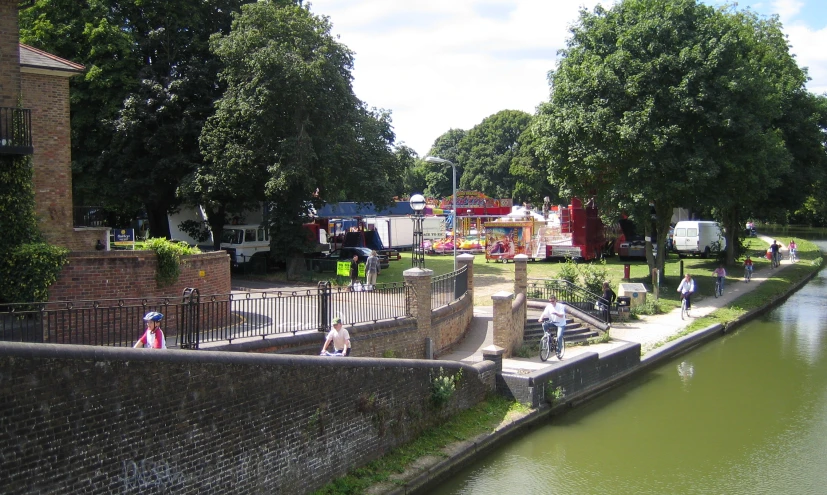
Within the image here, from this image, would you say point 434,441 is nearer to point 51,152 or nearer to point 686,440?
point 686,440

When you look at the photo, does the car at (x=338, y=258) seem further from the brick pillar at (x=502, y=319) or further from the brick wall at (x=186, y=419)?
the brick wall at (x=186, y=419)

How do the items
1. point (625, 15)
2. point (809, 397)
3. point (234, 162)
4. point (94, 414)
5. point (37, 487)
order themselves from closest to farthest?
point (37, 487) < point (94, 414) < point (809, 397) < point (234, 162) < point (625, 15)

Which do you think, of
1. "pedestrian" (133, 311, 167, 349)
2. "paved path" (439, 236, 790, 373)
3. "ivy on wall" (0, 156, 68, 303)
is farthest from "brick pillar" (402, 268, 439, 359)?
"ivy on wall" (0, 156, 68, 303)

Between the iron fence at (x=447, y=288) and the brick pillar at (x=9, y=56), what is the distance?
402 inches

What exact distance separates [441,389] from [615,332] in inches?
429

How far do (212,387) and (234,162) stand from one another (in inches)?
783

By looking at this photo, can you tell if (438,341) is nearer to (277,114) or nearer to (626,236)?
(277,114)

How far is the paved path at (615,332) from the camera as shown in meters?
17.4

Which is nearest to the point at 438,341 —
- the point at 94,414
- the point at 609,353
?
the point at 609,353

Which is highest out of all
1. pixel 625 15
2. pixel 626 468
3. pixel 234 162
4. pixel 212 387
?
pixel 625 15

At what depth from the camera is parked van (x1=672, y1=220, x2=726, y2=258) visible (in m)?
42.8

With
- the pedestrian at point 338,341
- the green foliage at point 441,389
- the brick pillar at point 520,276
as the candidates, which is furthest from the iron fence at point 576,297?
the pedestrian at point 338,341

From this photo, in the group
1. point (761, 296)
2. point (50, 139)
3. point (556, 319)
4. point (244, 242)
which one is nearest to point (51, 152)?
point (50, 139)

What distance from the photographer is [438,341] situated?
56.5 ft
